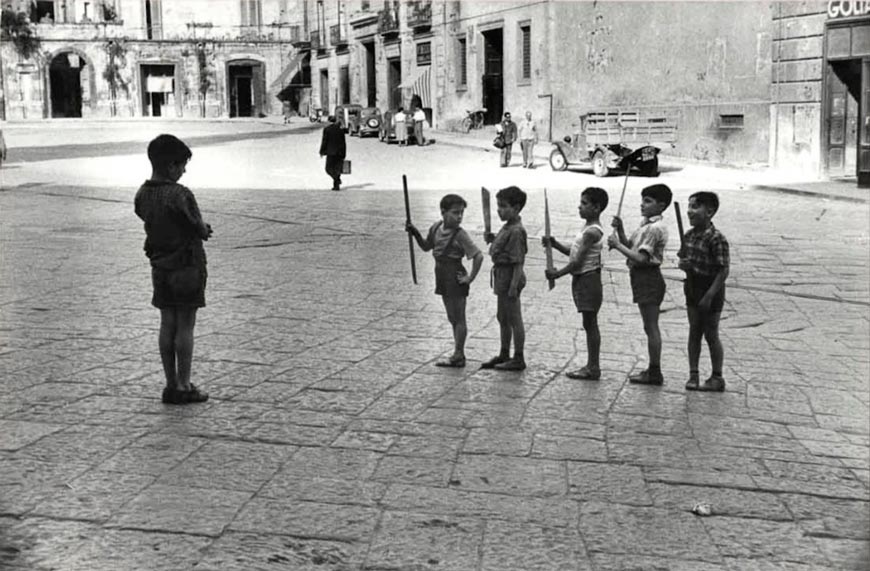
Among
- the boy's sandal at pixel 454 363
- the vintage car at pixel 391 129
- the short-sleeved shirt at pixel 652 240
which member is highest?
the vintage car at pixel 391 129

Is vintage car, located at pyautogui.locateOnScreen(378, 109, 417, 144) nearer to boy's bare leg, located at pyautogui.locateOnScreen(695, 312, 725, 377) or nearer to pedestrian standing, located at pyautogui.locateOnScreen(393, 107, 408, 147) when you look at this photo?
pedestrian standing, located at pyautogui.locateOnScreen(393, 107, 408, 147)

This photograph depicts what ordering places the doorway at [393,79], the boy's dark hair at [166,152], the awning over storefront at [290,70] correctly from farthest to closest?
the awning over storefront at [290,70], the doorway at [393,79], the boy's dark hair at [166,152]

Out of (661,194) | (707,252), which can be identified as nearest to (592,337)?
(707,252)

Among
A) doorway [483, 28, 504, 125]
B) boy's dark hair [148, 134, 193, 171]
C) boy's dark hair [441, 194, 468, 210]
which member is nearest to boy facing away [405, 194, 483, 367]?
boy's dark hair [441, 194, 468, 210]

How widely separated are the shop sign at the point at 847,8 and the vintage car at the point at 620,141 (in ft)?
10.5

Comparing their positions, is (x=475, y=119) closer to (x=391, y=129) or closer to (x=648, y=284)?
(x=391, y=129)

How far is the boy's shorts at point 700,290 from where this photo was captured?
597cm

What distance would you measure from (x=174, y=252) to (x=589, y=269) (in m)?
2.20

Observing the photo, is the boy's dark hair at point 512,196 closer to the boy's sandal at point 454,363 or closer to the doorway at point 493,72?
the boy's sandal at point 454,363

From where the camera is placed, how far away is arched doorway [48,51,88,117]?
49.9m

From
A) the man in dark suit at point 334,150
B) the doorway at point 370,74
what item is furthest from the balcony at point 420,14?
the man in dark suit at point 334,150

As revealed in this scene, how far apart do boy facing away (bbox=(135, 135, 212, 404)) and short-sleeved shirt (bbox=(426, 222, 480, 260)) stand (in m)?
1.43

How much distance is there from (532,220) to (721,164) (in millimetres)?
9321

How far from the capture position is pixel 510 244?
6.20 metres
